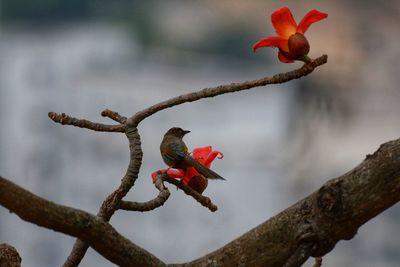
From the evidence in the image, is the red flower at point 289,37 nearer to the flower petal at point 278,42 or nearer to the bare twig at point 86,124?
the flower petal at point 278,42

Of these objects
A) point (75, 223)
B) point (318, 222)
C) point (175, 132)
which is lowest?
point (75, 223)

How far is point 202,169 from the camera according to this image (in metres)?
1.29

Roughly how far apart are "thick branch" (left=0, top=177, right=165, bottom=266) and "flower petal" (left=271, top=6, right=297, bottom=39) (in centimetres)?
31

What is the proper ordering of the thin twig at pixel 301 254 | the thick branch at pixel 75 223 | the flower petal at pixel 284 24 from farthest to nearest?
1. the flower petal at pixel 284 24
2. the thin twig at pixel 301 254
3. the thick branch at pixel 75 223

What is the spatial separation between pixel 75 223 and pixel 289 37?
363 mm

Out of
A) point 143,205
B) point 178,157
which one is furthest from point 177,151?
point 143,205

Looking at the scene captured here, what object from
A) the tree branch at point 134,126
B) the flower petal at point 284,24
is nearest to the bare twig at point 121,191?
the tree branch at point 134,126

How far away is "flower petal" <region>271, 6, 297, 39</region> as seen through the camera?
50.5 inches

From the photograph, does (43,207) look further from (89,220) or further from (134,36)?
(134,36)

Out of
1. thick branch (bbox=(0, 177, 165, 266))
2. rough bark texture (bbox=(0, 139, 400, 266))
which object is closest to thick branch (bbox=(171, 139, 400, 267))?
rough bark texture (bbox=(0, 139, 400, 266))

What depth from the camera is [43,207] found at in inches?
41.0

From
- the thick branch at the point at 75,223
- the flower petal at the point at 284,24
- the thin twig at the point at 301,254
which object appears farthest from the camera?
the flower petal at the point at 284,24

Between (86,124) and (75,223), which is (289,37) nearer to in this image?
(86,124)

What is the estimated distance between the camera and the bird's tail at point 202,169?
129 cm
